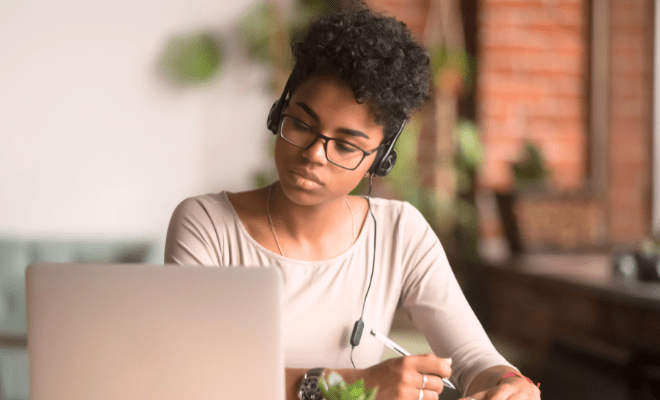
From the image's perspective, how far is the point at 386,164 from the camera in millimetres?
1201

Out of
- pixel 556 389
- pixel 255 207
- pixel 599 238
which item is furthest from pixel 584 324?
pixel 255 207

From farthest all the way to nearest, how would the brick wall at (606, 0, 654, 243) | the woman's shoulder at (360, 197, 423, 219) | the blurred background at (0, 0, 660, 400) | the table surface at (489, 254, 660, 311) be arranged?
the brick wall at (606, 0, 654, 243) → the blurred background at (0, 0, 660, 400) → the table surface at (489, 254, 660, 311) → the woman's shoulder at (360, 197, 423, 219)

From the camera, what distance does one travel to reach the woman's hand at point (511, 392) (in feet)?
2.99

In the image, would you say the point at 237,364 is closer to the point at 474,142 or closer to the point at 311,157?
the point at 311,157

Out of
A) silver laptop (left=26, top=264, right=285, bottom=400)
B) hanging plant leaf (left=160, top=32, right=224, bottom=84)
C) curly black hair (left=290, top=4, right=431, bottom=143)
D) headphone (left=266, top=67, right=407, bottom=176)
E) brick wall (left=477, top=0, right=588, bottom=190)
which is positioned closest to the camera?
silver laptop (left=26, top=264, right=285, bottom=400)

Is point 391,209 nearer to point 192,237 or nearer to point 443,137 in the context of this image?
point 192,237

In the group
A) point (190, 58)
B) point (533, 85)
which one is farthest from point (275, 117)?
point (533, 85)

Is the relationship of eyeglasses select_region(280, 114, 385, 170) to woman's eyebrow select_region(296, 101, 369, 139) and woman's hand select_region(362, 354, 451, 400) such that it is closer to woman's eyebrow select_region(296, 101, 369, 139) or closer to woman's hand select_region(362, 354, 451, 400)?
woman's eyebrow select_region(296, 101, 369, 139)

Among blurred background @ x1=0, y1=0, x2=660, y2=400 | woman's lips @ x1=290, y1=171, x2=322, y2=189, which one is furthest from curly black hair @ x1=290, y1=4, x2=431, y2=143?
blurred background @ x1=0, y1=0, x2=660, y2=400

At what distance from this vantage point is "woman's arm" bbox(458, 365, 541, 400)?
0.92m

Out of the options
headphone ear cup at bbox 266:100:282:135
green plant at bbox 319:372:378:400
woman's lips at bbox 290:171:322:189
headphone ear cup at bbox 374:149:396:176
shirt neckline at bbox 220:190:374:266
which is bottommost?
green plant at bbox 319:372:378:400

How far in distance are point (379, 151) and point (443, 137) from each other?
6.45ft

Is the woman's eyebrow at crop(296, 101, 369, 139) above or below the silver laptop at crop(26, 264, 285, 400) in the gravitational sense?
above

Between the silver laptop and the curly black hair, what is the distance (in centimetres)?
51
